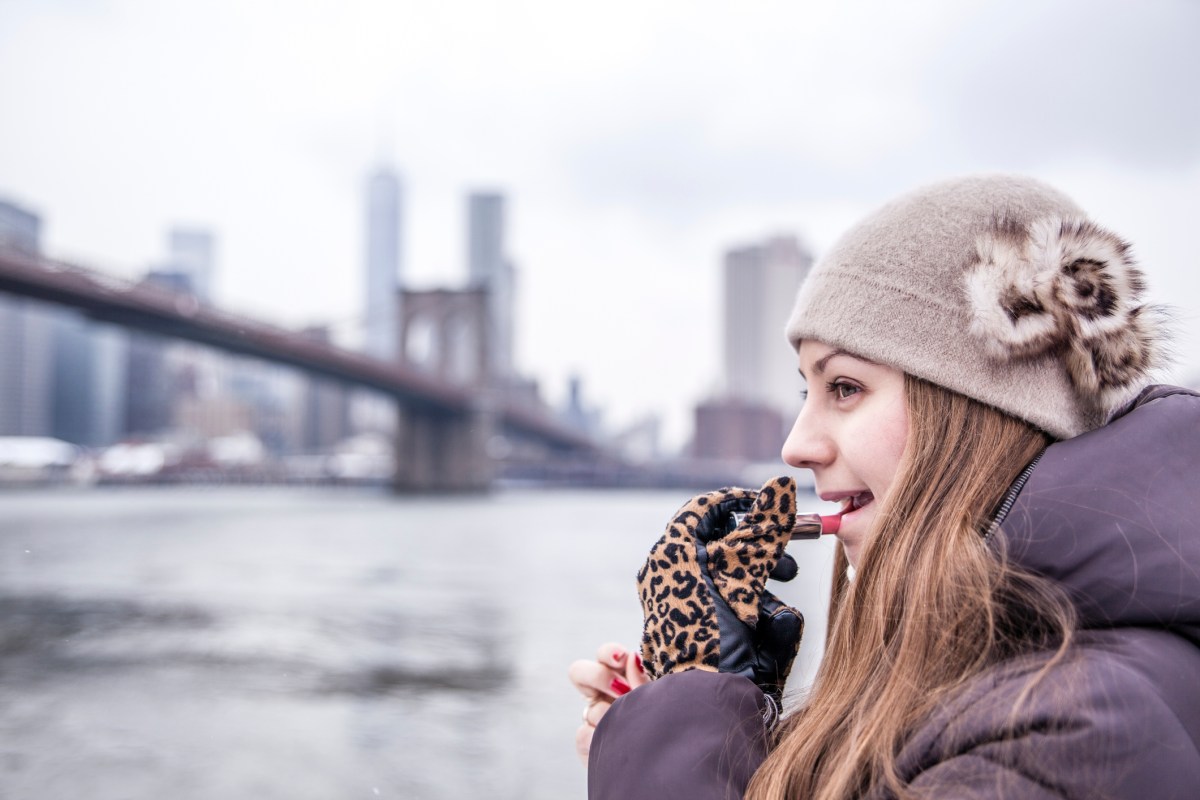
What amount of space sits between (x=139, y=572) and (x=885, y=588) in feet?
32.9

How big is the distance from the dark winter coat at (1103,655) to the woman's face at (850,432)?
107 mm

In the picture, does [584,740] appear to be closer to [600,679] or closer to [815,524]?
[600,679]

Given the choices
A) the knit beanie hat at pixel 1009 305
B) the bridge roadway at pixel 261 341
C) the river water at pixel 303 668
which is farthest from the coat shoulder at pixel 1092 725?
the bridge roadway at pixel 261 341

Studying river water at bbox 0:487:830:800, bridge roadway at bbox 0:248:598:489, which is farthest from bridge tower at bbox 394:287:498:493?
river water at bbox 0:487:830:800

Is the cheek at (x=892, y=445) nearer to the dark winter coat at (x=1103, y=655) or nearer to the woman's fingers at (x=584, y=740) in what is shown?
the dark winter coat at (x=1103, y=655)

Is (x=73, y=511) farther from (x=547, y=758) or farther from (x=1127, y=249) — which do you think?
(x=1127, y=249)

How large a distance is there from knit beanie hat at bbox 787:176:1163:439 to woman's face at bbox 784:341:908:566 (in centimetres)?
2

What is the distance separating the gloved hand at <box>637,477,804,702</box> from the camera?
26.9 inches

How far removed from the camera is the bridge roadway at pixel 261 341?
54.3ft

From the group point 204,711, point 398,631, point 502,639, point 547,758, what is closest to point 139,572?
point 398,631

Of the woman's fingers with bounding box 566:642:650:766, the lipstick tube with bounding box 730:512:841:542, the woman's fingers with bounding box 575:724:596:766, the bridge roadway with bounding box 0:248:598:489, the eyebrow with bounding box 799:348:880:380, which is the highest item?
the bridge roadway with bounding box 0:248:598:489

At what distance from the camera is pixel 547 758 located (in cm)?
349

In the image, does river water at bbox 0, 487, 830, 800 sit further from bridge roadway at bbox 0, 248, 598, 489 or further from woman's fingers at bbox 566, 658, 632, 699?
bridge roadway at bbox 0, 248, 598, 489

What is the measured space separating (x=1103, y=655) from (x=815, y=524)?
0.24 meters
